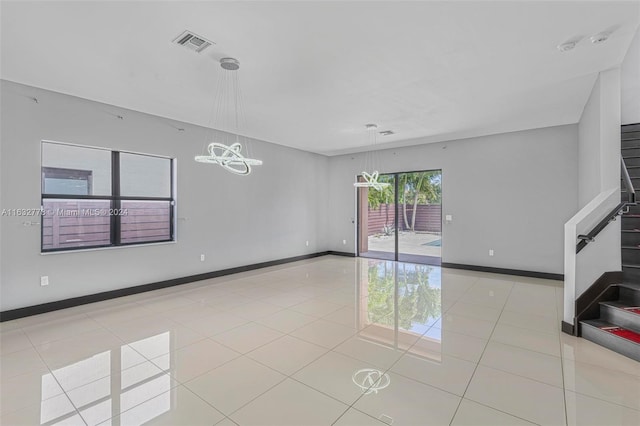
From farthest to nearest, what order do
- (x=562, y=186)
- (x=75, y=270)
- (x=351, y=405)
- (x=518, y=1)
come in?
(x=562, y=186) < (x=75, y=270) < (x=518, y=1) < (x=351, y=405)

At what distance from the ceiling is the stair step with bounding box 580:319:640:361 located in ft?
9.64

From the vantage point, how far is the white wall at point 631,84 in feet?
11.0

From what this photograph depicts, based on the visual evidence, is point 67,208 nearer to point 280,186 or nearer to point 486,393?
point 280,186

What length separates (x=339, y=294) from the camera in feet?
16.9

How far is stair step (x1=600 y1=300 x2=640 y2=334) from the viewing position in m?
3.14

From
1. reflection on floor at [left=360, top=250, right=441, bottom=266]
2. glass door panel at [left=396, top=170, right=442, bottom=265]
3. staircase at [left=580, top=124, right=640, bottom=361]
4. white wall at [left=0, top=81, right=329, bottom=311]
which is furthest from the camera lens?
reflection on floor at [left=360, top=250, right=441, bottom=266]

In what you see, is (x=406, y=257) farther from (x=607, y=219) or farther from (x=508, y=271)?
(x=607, y=219)

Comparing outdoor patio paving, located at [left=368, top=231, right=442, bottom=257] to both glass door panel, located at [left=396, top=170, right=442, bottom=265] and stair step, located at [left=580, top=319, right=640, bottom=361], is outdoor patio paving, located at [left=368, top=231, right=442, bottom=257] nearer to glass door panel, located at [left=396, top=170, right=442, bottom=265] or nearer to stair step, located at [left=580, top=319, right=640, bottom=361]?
glass door panel, located at [left=396, top=170, right=442, bottom=265]

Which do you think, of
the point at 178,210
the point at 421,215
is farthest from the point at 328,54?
the point at 421,215

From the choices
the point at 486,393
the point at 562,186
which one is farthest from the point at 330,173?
the point at 486,393

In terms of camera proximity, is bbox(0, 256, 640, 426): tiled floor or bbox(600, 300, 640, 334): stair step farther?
bbox(600, 300, 640, 334): stair step

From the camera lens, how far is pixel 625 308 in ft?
10.9

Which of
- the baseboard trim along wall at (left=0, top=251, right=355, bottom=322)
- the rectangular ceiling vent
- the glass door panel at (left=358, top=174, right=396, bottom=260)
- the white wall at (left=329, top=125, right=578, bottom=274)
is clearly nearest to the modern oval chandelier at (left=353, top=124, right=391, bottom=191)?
the glass door panel at (left=358, top=174, right=396, bottom=260)

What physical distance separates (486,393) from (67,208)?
5701 mm
